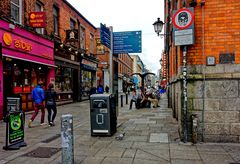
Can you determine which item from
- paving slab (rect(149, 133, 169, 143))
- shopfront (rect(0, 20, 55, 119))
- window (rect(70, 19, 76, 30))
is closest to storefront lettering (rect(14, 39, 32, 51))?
shopfront (rect(0, 20, 55, 119))

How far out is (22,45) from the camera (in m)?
13.7

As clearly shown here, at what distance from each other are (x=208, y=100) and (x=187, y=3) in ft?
9.18

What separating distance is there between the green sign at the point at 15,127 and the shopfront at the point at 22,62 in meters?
5.67

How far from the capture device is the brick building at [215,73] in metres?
6.80

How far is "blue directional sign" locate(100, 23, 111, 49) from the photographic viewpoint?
384 inches

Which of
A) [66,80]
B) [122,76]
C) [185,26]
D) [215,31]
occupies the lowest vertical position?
[66,80]

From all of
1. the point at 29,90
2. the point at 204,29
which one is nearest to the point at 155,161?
the point at 204,29

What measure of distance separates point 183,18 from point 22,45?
981 cm

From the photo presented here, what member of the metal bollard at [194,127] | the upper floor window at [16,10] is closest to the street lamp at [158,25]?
the metal bollard at [194,127]

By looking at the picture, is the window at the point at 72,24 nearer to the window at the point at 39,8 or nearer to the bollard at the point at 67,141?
the window at the point at 39,8

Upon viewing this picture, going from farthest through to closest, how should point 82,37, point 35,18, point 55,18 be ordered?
point 82,37
point 55,18
point 35,18

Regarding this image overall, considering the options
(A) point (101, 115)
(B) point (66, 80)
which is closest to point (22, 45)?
(B) point (66, 80)

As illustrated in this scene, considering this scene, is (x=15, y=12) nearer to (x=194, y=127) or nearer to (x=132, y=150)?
(x=132, y=150)

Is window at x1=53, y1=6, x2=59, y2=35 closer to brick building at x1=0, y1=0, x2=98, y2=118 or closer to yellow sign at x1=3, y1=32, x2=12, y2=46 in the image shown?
brick building at x1=0, y1=0, x2=98, y2=118
